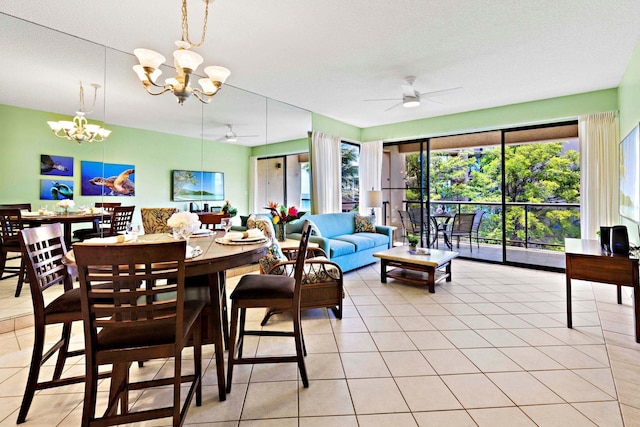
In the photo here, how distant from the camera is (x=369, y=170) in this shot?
21.5ft

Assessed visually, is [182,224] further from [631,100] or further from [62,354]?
[631,100]

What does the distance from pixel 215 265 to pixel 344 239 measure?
340 centimetres

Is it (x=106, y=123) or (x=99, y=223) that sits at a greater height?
(x=106, y=123)

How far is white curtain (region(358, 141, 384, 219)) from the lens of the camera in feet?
21.2

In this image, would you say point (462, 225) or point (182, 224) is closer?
point (182, 224)

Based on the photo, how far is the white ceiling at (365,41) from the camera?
7.93 ft

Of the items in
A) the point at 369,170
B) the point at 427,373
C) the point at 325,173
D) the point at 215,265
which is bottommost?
the point at 427,373

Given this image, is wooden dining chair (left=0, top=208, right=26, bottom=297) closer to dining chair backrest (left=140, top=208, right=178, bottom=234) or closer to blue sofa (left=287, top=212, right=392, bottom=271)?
dining chair backrest (left=140, top=208, right=178, bottom=234)

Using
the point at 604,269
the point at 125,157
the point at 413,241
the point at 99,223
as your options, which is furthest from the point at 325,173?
the point at 604,269

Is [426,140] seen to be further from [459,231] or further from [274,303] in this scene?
[274,303]

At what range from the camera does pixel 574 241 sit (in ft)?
10.9

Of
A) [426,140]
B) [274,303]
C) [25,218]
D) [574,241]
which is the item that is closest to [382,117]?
[426,140]

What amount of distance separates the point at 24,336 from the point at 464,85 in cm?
539

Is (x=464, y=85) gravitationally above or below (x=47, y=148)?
above
